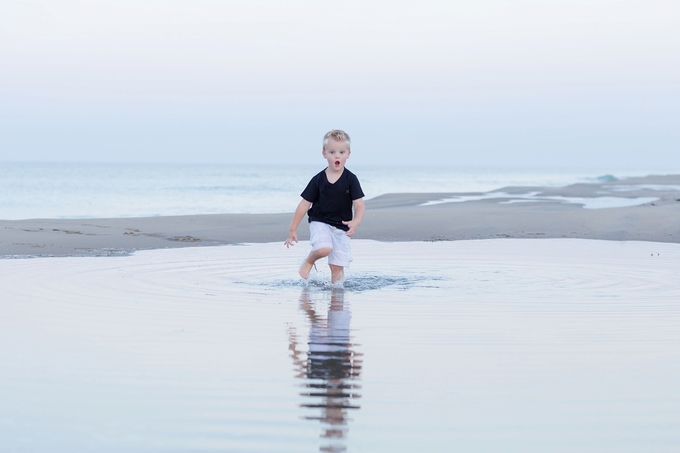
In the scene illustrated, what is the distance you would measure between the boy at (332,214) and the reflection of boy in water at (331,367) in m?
1.86

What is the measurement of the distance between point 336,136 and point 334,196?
666mm

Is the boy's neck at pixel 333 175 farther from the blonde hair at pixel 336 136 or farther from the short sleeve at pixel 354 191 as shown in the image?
the blonde hair at pixel 336 136

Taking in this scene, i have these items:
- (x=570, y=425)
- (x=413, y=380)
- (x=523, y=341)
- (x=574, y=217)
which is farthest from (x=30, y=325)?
(x=574, y=217)

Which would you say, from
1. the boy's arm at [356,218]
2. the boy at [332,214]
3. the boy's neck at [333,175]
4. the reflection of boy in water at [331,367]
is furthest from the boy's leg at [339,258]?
the reflection of boy in water at [331,367]

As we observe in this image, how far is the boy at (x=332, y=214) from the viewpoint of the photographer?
24.2ft

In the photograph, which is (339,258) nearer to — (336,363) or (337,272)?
(337,272)

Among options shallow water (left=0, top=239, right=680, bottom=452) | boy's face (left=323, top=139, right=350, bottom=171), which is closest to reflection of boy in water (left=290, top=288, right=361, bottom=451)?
shallow water (left=0, top=239, right=680, bottom=452)

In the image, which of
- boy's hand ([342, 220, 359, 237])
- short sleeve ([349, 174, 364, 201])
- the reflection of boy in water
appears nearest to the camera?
the reflection of boy in water

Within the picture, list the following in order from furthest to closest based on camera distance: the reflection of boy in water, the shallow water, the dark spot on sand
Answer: the dark spot on sand, the reflection of boy in water, the shallow water

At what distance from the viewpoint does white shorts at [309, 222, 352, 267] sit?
24.3 feet

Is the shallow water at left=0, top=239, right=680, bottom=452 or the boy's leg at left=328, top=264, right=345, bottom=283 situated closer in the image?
the shallow water at left=0, top=239, right=680, bottom=452

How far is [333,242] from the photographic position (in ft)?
24.7

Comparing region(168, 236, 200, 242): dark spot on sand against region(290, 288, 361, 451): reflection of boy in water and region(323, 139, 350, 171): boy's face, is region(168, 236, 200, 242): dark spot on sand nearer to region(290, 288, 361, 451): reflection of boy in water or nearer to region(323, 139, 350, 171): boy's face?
region(323, 139, 350, 171): boy's face

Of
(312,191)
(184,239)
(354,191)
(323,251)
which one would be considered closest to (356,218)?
(354,191)
